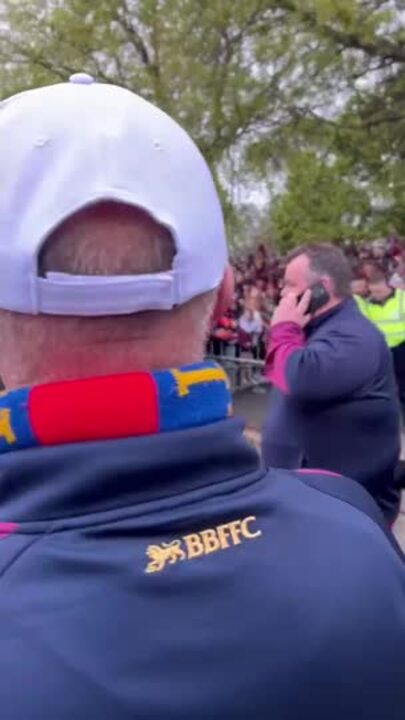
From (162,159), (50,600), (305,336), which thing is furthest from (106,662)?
(305,336)

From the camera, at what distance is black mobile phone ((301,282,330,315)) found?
3.95 meters

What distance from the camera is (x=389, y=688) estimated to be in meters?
1.24

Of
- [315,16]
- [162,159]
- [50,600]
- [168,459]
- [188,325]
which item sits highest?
[315,16]

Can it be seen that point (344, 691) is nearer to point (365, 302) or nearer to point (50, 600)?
point (50, 600)

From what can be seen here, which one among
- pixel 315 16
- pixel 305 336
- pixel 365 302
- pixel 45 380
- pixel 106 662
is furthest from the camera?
pixel 315 16

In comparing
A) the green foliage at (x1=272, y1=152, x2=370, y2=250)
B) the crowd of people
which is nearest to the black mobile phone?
the crowd of people

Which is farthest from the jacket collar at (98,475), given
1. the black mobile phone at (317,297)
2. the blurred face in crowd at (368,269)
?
the blurred face in crowd at (368,269)

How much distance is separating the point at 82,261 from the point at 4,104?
0.69 ft

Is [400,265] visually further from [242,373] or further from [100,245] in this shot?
[100,245]

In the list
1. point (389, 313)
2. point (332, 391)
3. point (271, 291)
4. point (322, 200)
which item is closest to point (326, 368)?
point (332, 391)

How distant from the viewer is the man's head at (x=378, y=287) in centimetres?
864

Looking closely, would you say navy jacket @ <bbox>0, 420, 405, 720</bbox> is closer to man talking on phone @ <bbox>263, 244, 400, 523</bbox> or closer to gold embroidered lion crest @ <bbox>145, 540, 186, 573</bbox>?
gold embroidered lion crest @ <bbox>145, 540, 186, 573</bbox>

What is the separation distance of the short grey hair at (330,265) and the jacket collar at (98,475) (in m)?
2.83

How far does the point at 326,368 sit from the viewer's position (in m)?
3.73
